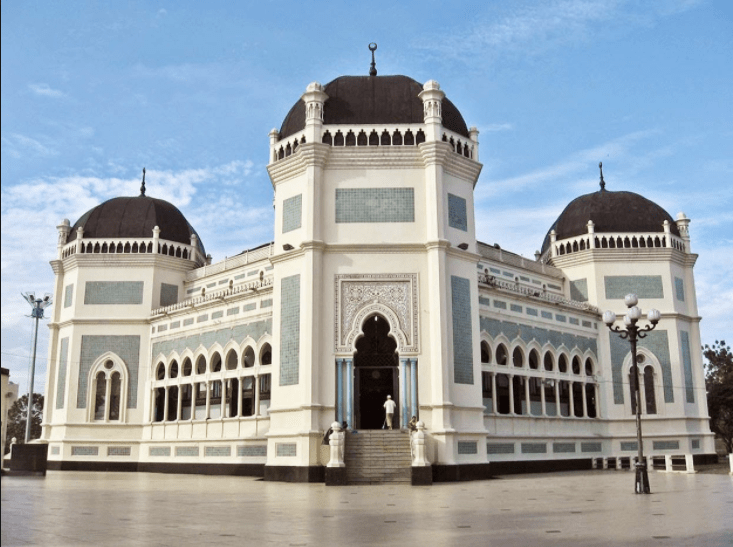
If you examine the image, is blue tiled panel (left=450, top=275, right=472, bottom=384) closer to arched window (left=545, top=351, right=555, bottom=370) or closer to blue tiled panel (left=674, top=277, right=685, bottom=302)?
arched window (left=545, top=351, right=555, bottom=370)

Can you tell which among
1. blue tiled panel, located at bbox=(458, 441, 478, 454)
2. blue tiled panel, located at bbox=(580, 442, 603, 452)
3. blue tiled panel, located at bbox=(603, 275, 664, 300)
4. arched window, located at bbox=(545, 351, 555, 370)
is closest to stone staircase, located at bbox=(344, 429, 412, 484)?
blue tiled panel, located at bbox=(458, 441, 478, 454)

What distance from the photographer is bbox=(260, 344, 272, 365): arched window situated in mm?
30219

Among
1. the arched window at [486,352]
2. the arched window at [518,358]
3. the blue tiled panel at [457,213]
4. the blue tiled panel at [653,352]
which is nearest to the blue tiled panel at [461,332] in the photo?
the blue tiled panel at [457,213]

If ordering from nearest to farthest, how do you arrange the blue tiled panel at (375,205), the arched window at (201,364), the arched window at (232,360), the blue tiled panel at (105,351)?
1. the blue tiled panel at (375,205)
2. the arched window at (232,360)
3. the arched window at (201,364)
4. the blue tiled panel at (105,351)

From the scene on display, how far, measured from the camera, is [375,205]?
1020 inches

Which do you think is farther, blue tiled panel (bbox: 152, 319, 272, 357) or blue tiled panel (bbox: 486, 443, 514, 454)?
blue tiled panel (bbox: 152, 319, 272, 357)

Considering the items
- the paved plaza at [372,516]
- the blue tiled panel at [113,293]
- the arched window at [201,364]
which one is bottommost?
the paved plaza at [372,516]

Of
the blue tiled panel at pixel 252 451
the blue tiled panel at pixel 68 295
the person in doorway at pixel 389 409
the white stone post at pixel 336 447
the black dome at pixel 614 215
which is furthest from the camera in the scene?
the black dome at pixel 614 215

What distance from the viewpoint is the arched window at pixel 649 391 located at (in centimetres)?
3544

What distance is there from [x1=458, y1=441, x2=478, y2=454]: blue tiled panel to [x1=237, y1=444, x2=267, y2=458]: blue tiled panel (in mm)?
8171

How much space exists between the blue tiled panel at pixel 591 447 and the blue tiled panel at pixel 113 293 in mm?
21815

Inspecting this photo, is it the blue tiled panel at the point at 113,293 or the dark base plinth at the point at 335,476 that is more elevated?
the blue tiled panel at the point at 113,293

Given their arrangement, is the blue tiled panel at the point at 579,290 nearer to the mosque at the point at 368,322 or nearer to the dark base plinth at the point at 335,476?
the mosque at the point at 368,322

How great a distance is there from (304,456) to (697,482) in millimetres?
11866
